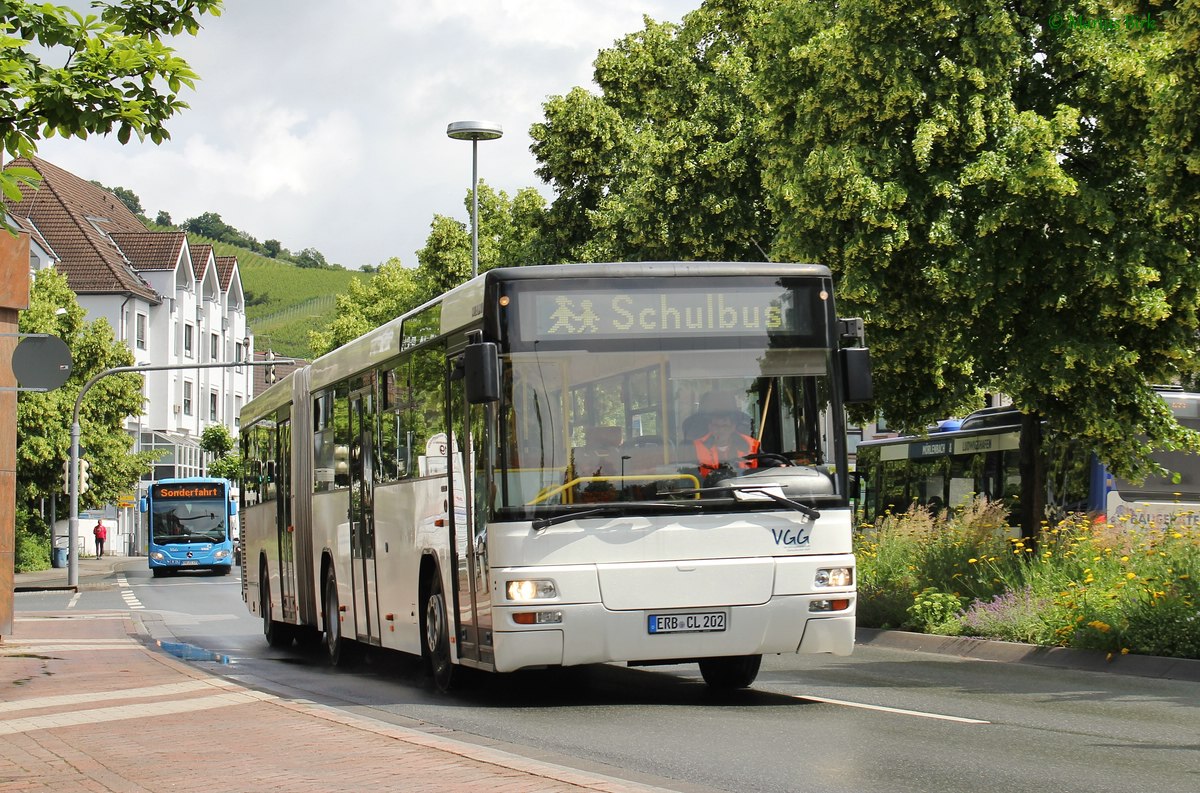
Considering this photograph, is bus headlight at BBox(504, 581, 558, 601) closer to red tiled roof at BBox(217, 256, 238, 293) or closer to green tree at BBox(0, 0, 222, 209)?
green tree at BBox(0, 0, 222, 209)

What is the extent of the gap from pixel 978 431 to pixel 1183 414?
5242mm

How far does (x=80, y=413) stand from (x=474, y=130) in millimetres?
25718

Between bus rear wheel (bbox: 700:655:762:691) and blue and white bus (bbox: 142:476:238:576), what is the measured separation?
46013 mm

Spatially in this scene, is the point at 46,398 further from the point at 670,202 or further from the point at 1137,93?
the point at 1137,93

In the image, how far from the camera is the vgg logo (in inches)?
460

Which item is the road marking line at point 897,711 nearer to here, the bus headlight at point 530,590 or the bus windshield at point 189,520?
the bus headlight at point 530,590

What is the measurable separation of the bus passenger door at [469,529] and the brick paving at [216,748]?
1.03 m

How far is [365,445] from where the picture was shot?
15930mm

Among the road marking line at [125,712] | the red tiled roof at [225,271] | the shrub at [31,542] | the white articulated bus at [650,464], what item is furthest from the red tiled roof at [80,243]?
the white articulated bus at [650,464]

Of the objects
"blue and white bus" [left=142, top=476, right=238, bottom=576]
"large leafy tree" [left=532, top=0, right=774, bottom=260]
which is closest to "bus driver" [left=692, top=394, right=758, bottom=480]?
"large leafy tree" [left=532, top=0, right=774, bottom=260]

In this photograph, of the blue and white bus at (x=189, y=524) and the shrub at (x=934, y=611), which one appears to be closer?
the shrub at (x=934, y=611)

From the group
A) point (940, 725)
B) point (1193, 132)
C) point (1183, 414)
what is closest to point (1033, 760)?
point (940, 725)

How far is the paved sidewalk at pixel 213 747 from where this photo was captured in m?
8.06

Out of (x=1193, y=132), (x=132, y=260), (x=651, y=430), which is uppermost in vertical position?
(x=132, y=260)
